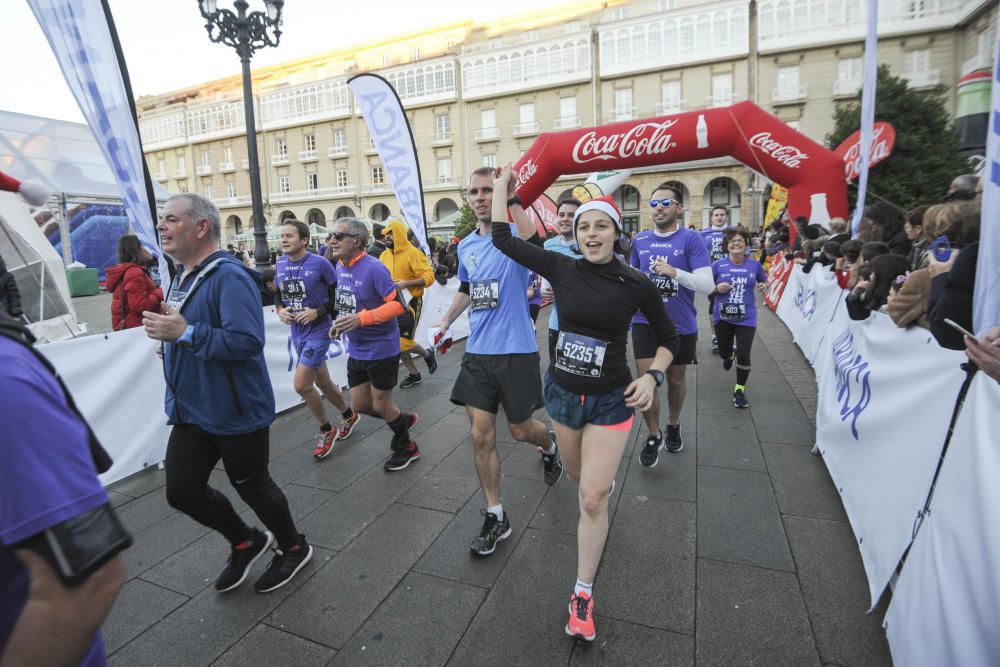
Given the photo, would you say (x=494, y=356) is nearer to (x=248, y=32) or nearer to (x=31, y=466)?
(x=31, y=466)

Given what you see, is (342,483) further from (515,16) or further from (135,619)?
(515,16)

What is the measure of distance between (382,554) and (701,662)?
1.69m

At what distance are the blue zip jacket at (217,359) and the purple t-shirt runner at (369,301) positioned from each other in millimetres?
1629

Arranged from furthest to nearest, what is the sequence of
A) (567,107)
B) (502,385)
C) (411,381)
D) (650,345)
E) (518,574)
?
(567,107) < (411,381) < (650,345) < (502,385) < (518,574)

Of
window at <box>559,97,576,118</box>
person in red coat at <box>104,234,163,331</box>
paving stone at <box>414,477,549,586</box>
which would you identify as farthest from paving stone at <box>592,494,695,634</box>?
window at <box>559,97,576,118</box>

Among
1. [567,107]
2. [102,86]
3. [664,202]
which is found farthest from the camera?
[567,107]

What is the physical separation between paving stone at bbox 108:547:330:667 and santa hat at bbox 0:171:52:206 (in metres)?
2.05

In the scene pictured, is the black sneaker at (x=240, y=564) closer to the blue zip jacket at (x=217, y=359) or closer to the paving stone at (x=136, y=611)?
the paving stone at (x=136, y=611)

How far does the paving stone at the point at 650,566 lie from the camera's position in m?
2.39

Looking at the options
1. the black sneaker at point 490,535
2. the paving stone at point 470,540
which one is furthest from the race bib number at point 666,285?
the black sneaker at point 490,535

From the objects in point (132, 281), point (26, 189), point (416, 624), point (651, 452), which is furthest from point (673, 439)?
point (132, 281)

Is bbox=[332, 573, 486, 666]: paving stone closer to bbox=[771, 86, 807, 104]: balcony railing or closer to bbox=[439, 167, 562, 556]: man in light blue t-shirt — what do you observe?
bbox=[439, 167, 562, 556]: man in light blue t-shirt

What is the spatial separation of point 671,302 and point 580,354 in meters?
2.13

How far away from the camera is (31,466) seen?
903 millimetres
